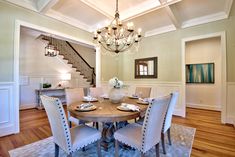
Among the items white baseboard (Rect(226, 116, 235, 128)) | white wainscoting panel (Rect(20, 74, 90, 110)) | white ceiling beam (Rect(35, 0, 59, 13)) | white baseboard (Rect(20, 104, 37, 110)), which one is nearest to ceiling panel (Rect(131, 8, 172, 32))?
white ceiling beam (Rect(35, 0, 59, 13))

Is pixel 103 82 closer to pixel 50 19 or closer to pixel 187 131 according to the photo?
pixel 50 19

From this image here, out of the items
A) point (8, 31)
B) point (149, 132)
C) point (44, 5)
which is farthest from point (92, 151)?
point (44, 5)

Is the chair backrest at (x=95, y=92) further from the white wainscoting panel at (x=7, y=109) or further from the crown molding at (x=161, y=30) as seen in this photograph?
the crown molding at (x=161, y=30)

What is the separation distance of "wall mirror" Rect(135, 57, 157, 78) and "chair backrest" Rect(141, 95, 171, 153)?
320 centimetres

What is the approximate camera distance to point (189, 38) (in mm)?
3891

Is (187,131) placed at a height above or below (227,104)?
below

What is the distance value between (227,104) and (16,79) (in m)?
5.02

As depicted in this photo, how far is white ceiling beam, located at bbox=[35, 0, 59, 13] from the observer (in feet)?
8.76

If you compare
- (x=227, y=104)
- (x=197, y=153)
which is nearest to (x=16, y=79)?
(x=197, y=153)

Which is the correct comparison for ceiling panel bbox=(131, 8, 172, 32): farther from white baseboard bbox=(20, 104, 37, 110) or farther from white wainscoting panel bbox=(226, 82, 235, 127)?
white baseboard bbox=(20, 104, 37, 110)

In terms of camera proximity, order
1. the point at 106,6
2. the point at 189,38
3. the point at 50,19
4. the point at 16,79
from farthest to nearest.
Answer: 1. the point at 189,38
2. the point at 50,19
3. the point at 106,6
4. the point at 16,79

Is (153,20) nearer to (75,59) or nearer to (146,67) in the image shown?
(146,67)

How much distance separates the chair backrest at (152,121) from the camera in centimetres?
142

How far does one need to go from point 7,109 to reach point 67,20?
8.27 ft
